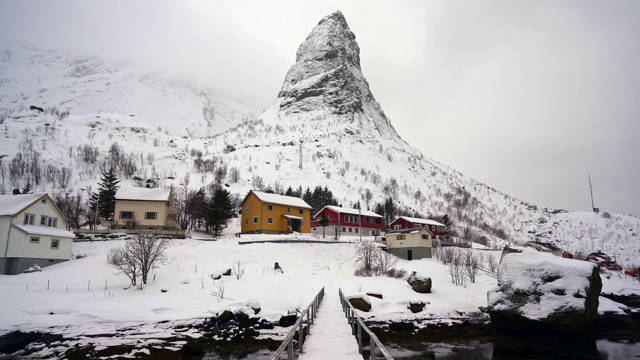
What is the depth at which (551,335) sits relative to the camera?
2447cm

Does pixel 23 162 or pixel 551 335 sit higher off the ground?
pixel 23 162

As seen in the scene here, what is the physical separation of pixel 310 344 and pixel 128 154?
474 ft

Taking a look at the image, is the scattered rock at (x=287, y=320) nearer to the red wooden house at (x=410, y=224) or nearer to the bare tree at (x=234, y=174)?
the red wooden house at (x=410, y=224)

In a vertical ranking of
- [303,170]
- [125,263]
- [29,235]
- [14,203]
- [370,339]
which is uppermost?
[303,170]

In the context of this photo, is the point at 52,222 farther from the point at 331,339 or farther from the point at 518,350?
the point at 518,350

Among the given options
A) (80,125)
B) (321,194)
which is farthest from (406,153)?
(80,125)

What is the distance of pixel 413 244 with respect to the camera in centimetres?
5241

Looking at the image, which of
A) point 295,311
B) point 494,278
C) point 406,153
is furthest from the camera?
point 406,153

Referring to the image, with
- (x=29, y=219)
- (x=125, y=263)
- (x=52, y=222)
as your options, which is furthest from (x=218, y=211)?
(x=125, y=263)

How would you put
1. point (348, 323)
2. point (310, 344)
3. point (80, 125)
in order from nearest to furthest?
point (310, 344) → point (348, 323) → point (80, 125)

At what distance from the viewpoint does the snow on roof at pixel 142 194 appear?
53138mm

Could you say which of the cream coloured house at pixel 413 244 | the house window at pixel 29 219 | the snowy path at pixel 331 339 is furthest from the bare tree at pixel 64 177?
the snowy path at pixel 331 339

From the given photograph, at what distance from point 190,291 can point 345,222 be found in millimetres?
42482

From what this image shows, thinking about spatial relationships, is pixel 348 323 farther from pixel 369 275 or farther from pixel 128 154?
pixel 128 154
